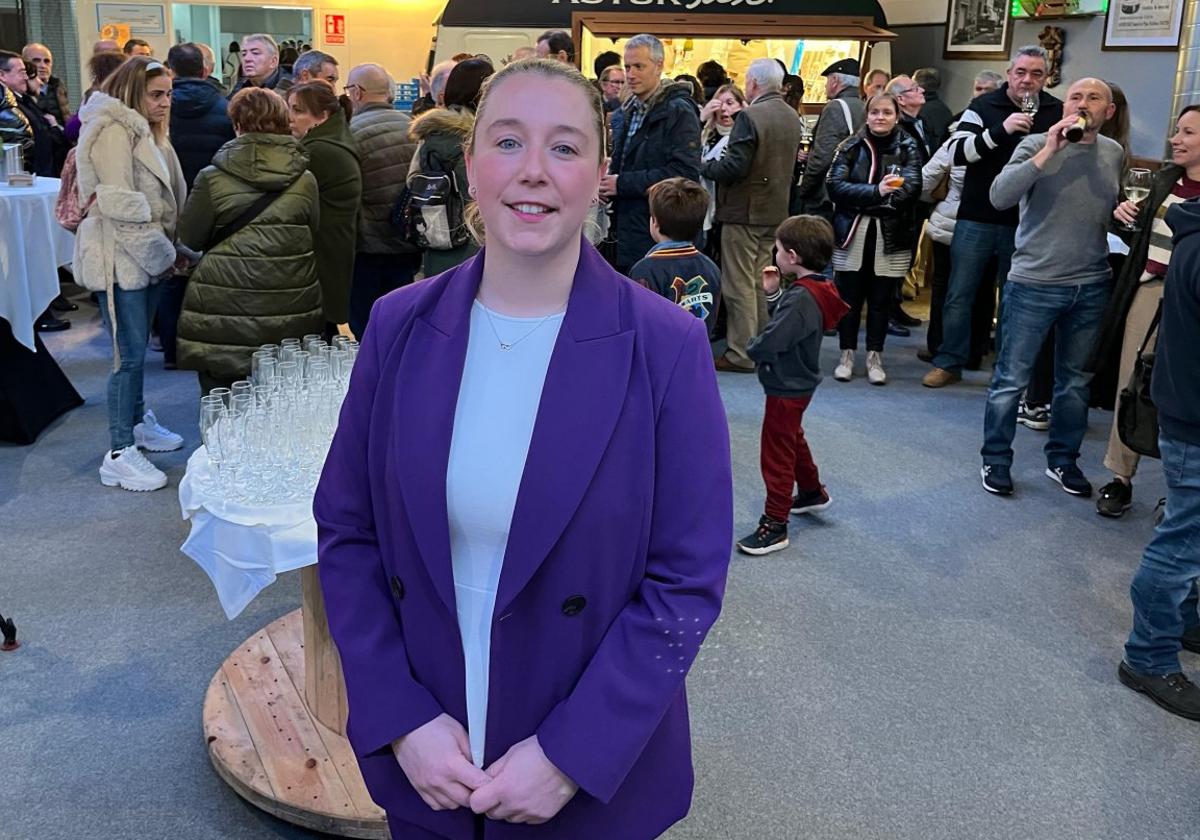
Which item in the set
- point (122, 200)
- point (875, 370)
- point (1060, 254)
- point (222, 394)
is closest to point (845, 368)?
point (875, 370)

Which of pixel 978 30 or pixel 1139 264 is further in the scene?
pixel 978 30

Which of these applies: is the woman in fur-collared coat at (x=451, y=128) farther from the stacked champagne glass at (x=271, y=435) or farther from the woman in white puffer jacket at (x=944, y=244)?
the woman in white puffer jacket at (x=944, y=244)

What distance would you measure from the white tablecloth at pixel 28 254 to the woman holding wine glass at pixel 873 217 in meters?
3.80

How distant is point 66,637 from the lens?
10.2ft

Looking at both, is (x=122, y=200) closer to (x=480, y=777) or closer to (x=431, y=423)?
(x=431, y=423)

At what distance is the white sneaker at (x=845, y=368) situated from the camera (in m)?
6.06

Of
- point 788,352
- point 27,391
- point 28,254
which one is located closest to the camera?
point 788,352

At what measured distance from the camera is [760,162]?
598 centimetres

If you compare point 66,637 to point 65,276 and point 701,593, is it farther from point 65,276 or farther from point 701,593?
point 65,276

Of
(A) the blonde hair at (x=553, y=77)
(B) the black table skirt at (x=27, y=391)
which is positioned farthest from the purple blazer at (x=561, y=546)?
(B) the black table skirt at (x=27, y=391)

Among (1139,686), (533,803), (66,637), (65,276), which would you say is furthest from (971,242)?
(65,276)

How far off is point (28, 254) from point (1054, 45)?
6991 millimetres

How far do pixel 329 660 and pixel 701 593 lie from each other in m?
1.47

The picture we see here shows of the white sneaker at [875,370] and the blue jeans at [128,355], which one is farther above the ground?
the blue jeans at [128,355]
